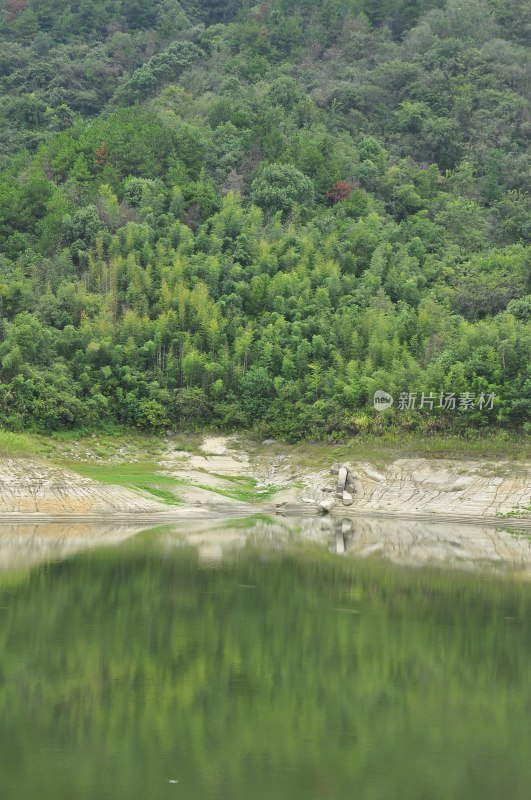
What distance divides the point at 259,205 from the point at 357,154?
14.5 m

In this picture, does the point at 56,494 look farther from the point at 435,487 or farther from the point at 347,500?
the point at 435,487

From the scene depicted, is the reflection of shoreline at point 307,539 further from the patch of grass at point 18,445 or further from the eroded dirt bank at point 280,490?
the patch of grass at point 18,445

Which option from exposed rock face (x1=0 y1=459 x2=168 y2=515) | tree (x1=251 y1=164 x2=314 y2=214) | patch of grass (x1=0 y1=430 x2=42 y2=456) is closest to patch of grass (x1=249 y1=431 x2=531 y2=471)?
exposed rock face (x1=0 y1=459 x2=168 y2=515)

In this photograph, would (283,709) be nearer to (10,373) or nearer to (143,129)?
(10,373)

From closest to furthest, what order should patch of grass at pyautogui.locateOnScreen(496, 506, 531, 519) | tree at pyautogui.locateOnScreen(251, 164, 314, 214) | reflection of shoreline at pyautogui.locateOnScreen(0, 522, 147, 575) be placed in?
reflection of shoreline at pyautogui.locateOnScreen(0, 522, 147, 575) < patch of grass at pyautogui.locateOnScreen(496, 506, 531, 519) < tree at pyautogui.locateOnScreen(251, 164, 314, 214)

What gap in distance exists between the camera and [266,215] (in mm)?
70688

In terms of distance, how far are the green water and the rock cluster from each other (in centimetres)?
1321

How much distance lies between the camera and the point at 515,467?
44.4 metres

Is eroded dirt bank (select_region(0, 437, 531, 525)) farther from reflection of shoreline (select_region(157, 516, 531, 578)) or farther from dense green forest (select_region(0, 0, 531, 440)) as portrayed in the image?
dense green forest (select_region(0, 0, 531, 440))

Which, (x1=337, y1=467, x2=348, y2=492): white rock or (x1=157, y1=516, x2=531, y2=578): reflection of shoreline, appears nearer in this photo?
(x1=157, y1=516, x2=531, y2=578): reflection of shoreline

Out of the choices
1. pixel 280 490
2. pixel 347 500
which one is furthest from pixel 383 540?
pixel 280 490

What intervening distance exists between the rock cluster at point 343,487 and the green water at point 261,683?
13210 mm

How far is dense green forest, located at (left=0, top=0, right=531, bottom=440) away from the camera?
5294 cm

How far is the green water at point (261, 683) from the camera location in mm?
14766
